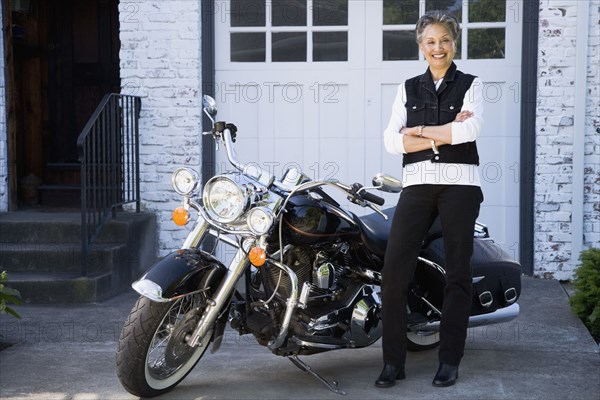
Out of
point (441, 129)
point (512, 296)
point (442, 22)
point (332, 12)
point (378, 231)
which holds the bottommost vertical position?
point (512, 296)

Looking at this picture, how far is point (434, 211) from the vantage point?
178 inches

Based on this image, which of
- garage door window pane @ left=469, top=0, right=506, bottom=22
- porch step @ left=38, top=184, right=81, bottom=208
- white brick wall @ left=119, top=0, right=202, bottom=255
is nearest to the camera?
garage door window pane @ left=469, top=0, right=506, bottom=22

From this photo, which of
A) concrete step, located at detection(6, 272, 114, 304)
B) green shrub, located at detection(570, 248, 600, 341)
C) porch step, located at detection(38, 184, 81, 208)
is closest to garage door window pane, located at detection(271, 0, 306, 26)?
porch step, located at detection(38, 184, 81, 208)

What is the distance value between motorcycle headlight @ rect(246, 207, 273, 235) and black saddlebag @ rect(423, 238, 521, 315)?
1.09 m

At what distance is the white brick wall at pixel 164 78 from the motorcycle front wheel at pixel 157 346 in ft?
10.1

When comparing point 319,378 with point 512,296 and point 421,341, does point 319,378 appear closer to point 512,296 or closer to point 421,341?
point 421,341

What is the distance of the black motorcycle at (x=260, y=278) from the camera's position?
4105mm

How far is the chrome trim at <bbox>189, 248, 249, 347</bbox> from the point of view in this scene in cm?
418

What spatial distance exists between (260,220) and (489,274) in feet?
4.69

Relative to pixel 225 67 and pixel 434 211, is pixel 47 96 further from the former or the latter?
pixel 434 211

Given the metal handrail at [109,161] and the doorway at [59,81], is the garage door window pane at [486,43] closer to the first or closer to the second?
the metal handrail at [109,161]

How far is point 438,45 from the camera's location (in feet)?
14.5

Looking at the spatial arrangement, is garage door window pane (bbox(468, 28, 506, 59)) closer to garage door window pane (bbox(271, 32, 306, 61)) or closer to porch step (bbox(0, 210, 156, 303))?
garage door window pane (bbox(271, 32, 306, 61))

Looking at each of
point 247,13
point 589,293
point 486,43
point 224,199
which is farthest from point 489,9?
point 224,199
